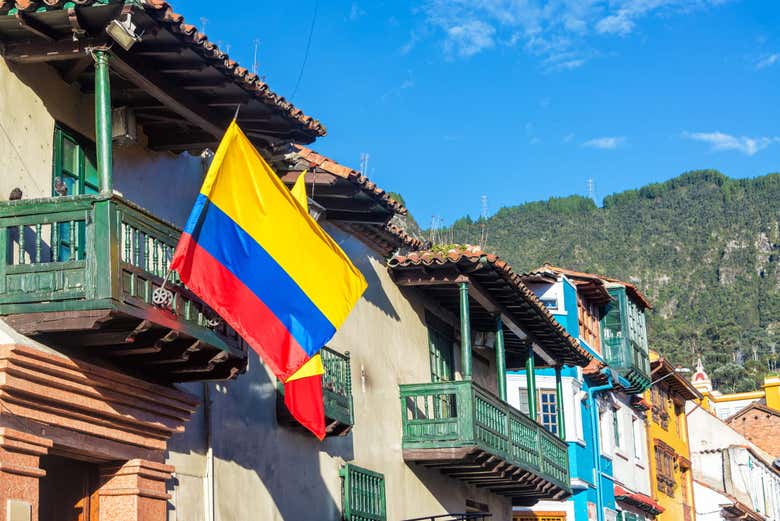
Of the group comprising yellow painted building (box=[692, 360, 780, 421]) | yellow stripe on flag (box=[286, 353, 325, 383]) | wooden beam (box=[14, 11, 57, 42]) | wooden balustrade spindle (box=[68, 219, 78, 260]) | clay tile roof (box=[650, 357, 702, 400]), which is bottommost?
yellow stripe on flag (box=[286, 353, 325, 383])

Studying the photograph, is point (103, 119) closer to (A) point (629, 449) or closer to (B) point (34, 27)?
(B) point (34, 27)

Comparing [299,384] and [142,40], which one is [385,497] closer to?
[299,384]

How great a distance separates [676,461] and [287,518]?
106 feet

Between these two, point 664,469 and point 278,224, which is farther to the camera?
point 664,469

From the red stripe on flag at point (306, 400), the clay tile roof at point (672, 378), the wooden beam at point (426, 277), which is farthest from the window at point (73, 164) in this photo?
the clay tile roof at point (672, 378)

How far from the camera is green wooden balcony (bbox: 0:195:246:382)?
11070mm

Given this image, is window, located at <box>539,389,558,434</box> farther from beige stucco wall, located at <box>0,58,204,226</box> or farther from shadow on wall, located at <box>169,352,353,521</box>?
beige stucco wall, located at <box>0,58,204,226</box>

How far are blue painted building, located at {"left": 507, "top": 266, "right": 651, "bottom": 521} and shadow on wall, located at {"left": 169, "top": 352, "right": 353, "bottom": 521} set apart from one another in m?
16.3

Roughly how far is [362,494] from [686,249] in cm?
14977

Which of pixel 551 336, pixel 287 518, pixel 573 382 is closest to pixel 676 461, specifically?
pixel 573 382

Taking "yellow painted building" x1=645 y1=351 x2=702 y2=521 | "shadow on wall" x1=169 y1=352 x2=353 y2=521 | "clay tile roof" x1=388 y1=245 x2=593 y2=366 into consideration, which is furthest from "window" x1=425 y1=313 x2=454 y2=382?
"yellow painted building" x1=645 y1=351 x2=702 y2=521

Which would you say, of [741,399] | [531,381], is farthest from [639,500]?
[741,399]

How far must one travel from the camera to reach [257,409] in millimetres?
16031

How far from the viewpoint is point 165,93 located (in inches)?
527
